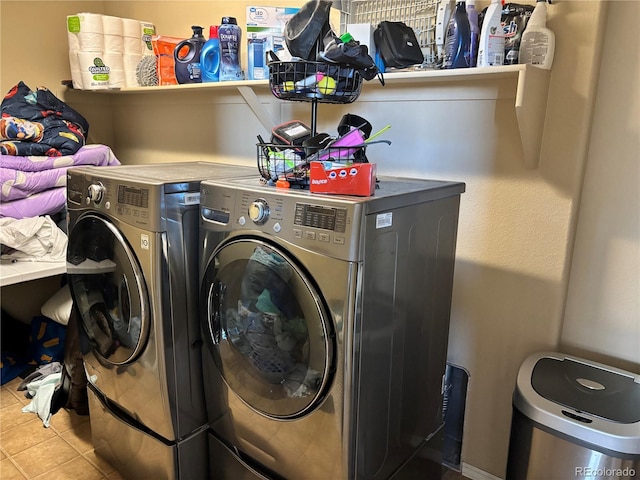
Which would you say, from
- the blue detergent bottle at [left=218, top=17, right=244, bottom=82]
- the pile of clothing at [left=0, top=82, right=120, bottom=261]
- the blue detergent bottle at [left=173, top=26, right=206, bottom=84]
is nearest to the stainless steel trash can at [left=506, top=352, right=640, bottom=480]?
the blue detergent bottle at [left=218, top=17, right=244, bottom=82]

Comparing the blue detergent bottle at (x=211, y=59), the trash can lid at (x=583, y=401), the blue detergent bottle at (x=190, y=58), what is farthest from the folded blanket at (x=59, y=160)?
the trash can lid at (x=583, y=401)

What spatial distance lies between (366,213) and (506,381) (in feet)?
3.36

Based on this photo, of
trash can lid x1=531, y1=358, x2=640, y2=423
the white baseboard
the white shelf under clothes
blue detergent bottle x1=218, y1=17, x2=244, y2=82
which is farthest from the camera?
blue detergent bottle x1=218, y1=17, x2=244, y2=82

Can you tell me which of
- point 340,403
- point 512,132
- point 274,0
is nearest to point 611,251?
point 512,132

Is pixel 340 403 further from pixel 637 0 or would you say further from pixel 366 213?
pixel 637 0

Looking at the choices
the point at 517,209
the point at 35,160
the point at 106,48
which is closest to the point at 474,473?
the point at 517,209

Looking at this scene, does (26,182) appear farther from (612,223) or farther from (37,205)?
(612,223)

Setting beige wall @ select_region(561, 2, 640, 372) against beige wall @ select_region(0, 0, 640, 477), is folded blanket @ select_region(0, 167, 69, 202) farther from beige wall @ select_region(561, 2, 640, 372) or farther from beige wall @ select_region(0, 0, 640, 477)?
beige wall @ select_region(561, 2, 640, 372)

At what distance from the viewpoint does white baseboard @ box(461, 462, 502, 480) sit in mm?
1901

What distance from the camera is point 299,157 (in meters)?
1.39

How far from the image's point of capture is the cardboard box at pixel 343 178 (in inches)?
48.6

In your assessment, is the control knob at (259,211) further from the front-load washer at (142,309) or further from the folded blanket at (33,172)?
the folded blanket at (33,172)

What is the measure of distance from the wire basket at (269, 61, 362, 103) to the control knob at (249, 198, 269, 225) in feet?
1.18

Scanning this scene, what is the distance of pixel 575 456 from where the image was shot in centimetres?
139
